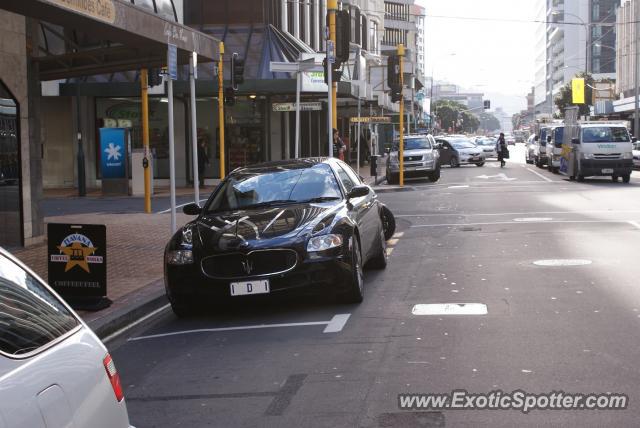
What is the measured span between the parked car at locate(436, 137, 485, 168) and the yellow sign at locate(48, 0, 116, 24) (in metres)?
38.7

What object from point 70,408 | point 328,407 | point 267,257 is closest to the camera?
point 70,408

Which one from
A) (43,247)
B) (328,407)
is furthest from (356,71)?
(328,407)

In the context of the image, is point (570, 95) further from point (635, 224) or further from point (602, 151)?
point (635, 224)

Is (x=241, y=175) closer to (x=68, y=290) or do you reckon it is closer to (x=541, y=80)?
(x=68, y=290)

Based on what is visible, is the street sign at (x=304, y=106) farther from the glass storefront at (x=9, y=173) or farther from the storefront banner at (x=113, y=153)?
the glass storefront at (x=9, y=173)

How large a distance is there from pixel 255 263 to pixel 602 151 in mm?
23828

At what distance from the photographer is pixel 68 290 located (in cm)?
962

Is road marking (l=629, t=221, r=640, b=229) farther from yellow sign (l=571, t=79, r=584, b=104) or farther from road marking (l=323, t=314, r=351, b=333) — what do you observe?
yellow sign (l=571, t=79, r=584, b=104)

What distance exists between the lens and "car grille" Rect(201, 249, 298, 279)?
349 inches

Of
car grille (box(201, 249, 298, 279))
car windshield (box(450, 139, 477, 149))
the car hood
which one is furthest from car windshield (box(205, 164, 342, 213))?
car windshield (box(450, 139, 477, 149))

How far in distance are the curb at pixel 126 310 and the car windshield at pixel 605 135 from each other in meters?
22.9

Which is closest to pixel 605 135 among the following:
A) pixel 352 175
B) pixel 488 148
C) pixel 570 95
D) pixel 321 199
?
pixel 352 175

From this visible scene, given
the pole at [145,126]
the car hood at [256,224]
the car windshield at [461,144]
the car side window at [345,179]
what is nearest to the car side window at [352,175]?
the car side window at [345,179]

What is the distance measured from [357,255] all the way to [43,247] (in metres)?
7.43
